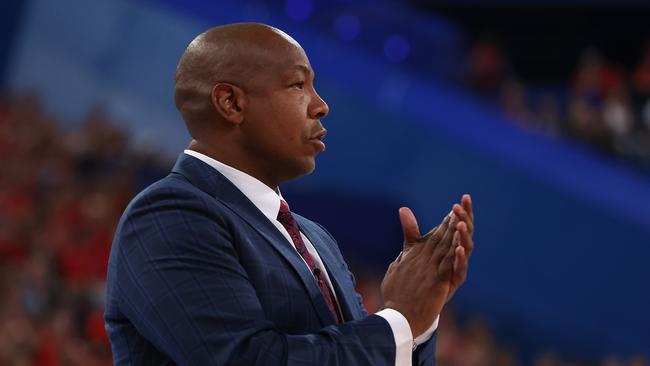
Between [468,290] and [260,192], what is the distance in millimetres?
6176

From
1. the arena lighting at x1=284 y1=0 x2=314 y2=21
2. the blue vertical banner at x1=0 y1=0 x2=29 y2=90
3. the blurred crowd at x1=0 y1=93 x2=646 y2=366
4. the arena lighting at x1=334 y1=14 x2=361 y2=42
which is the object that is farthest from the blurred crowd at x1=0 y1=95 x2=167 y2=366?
the blue vertical banner at x1=0 y1=0 x2=29 y2=90

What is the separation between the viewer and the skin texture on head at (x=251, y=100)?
1955mm

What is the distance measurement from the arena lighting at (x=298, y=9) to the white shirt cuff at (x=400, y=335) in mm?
7840

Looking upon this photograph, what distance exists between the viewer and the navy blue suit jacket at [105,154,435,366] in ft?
5.73

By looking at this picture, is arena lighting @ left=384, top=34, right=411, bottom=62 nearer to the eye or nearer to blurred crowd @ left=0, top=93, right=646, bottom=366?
blurred crowd @ left=0, top=93, right=646, bottom=366

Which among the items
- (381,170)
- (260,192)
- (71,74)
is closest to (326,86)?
(381,170)

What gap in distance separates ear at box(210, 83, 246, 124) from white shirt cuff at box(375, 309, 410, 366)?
0.42m

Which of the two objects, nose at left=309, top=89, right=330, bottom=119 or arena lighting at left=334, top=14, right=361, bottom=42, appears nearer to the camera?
nose at left=309, top=89, right=330, bottom=119

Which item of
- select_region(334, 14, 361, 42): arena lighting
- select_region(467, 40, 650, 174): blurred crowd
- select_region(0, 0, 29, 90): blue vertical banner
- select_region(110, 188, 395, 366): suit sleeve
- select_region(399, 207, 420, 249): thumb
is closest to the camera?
select_region(110, 188, 395, 366): suit sleeve

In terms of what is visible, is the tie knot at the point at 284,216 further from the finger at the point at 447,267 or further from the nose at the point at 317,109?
the finger at the point at 447,267

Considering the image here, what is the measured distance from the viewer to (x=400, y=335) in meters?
1.84

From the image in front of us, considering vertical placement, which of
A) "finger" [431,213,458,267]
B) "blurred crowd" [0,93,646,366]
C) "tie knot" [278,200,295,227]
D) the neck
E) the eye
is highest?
the eye

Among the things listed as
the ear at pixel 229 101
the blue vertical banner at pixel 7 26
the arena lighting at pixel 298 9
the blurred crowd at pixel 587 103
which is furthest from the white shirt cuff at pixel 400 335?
the blue vertical banner at pixel 7 26

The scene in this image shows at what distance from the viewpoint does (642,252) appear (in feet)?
25.7
